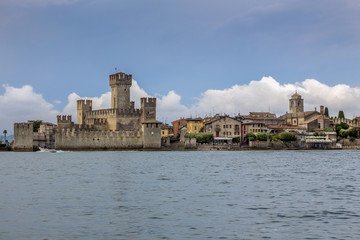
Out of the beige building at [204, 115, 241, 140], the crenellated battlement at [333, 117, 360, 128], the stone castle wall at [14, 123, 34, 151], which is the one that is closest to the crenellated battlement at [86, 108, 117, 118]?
the stone castle wall at [14, 123, 34, 151]

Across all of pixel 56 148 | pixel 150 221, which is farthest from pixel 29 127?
pixel 150 221

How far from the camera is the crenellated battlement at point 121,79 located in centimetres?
8169

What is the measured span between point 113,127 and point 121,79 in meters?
8.03

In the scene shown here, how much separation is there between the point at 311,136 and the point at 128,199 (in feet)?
240

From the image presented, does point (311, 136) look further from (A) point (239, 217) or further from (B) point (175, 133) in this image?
(A) point (239, 217)

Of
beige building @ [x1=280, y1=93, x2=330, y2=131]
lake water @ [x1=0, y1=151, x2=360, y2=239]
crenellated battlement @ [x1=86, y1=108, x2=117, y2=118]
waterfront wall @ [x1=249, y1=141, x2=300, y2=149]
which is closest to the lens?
lake water @ [x1=0, y1=151, x2=360, y2=239]

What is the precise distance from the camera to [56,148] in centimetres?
7438

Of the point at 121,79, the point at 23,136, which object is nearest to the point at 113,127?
the point at 121,79

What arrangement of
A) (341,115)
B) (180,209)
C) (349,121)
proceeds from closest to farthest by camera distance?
1. (180,209)
2. (349,121)
3. (341,115)

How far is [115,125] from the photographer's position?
7894 centimetres

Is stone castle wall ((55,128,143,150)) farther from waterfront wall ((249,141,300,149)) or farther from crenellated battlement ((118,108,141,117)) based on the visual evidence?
waterfront wall ((249,141,300,149))

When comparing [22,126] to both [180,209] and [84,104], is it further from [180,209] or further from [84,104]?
[180,209]

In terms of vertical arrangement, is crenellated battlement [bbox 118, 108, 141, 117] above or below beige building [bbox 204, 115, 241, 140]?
above

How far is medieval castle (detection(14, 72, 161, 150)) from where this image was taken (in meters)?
74.2
